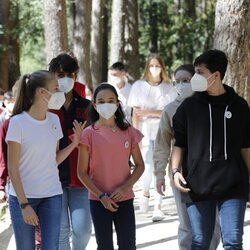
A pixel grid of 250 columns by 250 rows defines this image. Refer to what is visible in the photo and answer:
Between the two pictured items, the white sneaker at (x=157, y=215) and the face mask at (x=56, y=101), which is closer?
the face mask at (x=56, y=101)

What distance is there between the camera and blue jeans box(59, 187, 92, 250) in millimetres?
5848

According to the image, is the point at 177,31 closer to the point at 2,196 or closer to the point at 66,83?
the point at 66,83

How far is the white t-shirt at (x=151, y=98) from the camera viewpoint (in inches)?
370

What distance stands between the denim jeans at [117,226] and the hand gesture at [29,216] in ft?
1.94

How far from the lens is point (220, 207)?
5160mm

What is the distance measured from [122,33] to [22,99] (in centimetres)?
1669

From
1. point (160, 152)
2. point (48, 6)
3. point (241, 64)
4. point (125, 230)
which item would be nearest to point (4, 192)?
point (125, 230)

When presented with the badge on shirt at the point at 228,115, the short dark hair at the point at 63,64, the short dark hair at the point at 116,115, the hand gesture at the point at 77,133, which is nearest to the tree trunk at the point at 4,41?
the short dark hair at the point at 63,64

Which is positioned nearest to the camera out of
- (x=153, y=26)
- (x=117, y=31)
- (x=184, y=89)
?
(x=184, y=89)

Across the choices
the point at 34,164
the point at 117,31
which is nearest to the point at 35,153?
the point at 34,164

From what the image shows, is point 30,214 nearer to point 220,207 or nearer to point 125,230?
point 125,230

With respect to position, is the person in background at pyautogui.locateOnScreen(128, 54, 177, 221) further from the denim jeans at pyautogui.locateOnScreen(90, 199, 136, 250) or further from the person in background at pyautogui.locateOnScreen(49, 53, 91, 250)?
the denim jeans at pyautogui.locateOnScreen(90, 199, 136, 250)

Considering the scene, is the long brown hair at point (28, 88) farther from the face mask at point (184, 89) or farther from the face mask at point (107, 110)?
the face mask at point (184, 89)

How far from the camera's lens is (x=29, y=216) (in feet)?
16.0
